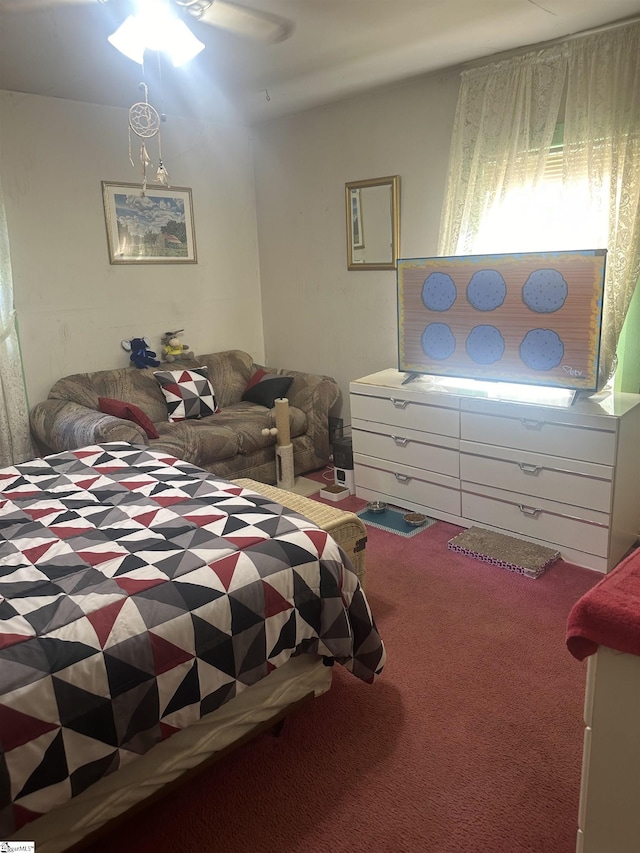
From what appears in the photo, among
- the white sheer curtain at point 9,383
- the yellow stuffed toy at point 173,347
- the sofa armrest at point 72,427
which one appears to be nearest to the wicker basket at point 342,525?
the sofa armrest at point 72,427

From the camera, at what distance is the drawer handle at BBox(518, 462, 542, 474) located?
3.12 metres

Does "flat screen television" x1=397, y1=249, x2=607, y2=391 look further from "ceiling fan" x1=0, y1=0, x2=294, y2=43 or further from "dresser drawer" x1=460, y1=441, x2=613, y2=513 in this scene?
"ceiling fan" x1=0, y1=0, x2=294, y2=43

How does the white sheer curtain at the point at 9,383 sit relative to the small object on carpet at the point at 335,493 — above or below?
above

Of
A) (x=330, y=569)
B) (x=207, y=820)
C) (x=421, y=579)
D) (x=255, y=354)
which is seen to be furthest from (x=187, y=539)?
(x=255, y=354)

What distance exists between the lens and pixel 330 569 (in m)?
1.96

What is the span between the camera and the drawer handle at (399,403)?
364 cm

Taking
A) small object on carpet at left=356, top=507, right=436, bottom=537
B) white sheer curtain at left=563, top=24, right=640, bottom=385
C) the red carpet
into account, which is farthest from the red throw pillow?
white sheer curtain at left=563, top=24, right=640, bottom=385

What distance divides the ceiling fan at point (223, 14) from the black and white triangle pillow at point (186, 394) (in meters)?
2.17

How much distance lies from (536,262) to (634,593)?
7.21ft

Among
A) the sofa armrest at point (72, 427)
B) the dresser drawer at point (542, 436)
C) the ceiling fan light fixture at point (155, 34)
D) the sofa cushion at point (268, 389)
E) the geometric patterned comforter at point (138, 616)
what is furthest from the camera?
the sofa cushion at point (268, 389)

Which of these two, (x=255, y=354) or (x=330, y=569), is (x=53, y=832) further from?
(x=255, y=354)

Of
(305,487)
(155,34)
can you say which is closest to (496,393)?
(305,487)

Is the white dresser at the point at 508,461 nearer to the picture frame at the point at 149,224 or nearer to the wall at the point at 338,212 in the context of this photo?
the wall at the point at 338,212

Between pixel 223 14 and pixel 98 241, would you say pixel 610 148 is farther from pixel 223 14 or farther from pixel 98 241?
pixel 98 241
